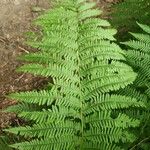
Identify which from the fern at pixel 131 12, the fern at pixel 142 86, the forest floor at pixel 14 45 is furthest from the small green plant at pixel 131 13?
the forest floor at pixel 14 45

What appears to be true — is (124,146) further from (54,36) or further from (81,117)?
(54,36)

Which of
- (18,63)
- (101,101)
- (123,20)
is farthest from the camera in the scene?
(18,63)

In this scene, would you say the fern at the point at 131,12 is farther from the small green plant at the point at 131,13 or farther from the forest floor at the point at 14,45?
the forest floor at the point at 14,45

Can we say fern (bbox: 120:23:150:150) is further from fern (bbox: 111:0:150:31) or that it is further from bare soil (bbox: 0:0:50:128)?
bare soil (bbox: 0:0:50:128)

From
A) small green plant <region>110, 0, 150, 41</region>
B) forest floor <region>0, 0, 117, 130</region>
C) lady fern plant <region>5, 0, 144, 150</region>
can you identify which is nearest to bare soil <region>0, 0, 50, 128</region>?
forest floor <region>0, 0, 117, 130</region>

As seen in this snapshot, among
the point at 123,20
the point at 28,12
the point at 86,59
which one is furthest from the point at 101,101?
the point at 28,12

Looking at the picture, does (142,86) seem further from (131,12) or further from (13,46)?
(13,46)
